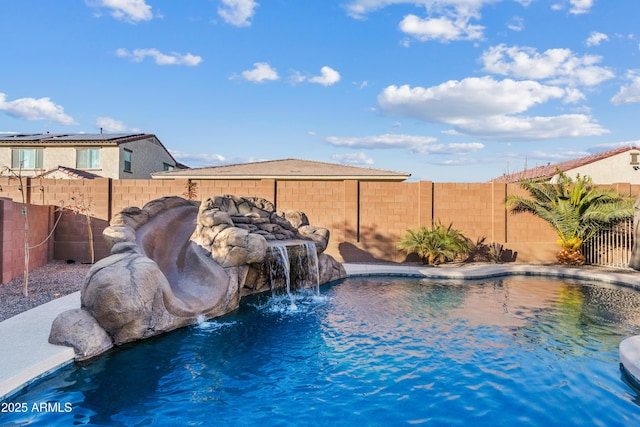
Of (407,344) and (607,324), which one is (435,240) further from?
(407,344)

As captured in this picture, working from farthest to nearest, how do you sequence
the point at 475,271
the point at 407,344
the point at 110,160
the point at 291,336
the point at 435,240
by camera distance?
1. the point at 110,160
2. the point at 435,240
3. the point at 475,271
4. the point at 291,336
5. the point at 407,344

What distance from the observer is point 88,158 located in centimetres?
2362

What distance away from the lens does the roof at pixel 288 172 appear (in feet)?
60.3

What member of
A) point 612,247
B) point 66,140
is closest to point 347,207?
point 612,247

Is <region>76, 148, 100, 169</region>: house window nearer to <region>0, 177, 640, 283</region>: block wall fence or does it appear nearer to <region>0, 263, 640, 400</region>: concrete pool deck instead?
<region>0, 177, 640, 283</region>: block wall fence

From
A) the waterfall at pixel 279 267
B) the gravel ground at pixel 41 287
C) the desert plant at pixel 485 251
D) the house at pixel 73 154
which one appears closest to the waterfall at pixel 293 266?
the waterfall at pixel 279 267

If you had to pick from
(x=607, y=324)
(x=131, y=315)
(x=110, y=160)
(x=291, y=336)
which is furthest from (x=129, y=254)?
(x=110, y=160)

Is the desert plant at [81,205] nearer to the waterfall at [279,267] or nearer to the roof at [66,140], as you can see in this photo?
Answer: the waterfall at [279,267]

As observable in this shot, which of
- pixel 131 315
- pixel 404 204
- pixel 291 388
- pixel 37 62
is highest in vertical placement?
pixel 37 62

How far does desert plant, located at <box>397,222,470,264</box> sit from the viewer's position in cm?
1353

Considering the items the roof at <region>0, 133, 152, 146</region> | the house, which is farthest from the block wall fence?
the roof at <region>0, 133, 152, 146</region>

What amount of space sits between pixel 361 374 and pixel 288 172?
50.5 ft

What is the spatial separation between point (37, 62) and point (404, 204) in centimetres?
1324

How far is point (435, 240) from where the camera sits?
1360 cm
